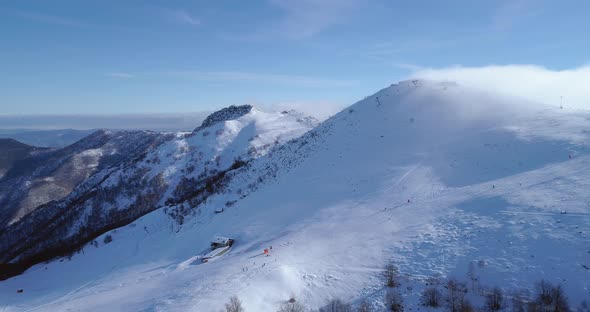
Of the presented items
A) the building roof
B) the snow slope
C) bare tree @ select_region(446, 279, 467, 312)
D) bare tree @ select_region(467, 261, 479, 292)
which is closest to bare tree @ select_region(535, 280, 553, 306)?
the snow slope

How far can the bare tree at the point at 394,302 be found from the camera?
16641mm

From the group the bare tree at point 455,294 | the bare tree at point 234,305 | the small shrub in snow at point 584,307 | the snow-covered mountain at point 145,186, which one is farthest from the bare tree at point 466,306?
the snow-covered mountain at point 145,186

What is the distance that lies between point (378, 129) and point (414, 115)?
256 inches

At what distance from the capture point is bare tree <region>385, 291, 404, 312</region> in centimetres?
1664

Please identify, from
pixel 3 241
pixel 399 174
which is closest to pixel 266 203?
pixel 399 174

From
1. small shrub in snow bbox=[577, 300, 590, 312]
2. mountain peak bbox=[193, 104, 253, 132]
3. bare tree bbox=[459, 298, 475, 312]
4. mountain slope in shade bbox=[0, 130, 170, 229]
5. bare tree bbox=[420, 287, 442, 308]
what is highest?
mountain peak bbox=[193, 104, 253, 132]

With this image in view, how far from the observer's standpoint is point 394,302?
16859 millimetres

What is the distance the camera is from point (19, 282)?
45031 mm

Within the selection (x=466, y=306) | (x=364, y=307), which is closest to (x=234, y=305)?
(x=364, y=307)

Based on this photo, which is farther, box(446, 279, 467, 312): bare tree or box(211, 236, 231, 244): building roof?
box(211, 236, 231, 244): building roof

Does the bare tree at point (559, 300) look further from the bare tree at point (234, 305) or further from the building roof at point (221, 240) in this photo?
the building roof at point (221, 240)

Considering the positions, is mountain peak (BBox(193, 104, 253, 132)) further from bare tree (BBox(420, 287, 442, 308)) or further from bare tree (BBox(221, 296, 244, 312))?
bare tree (BBox(420, 287, 442, 308))

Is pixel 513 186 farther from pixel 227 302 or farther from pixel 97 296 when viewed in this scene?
pixel 97 296

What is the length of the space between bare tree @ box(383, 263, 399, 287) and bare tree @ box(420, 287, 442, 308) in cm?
174
